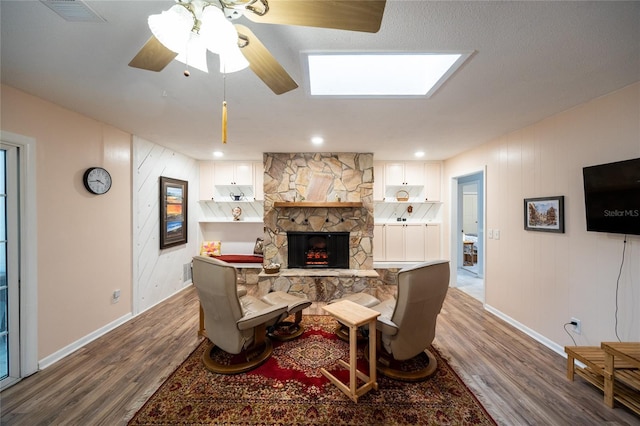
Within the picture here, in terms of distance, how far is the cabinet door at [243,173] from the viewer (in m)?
5.16

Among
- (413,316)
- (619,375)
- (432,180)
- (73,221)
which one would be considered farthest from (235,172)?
(619,375)

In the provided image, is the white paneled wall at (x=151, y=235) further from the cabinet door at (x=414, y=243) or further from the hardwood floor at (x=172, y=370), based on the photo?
the cabinet door at (x=414, y=243)

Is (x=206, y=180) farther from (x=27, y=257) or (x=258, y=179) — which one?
(x=27, y=257)

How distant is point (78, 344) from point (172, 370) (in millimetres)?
1282

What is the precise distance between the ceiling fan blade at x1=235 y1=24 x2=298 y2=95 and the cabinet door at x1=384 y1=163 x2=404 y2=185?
391 centimetres

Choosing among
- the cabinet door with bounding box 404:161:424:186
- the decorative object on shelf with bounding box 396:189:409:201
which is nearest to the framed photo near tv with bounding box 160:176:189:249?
the decorative object on shelf with bounding box 396:189:409:201

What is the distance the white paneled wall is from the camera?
3.46 m

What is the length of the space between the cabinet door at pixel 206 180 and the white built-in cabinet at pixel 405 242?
12.0ft

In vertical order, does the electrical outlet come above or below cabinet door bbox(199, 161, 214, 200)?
below

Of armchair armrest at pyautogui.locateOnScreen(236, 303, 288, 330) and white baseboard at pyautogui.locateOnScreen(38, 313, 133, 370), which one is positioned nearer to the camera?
armchair armrest at pyautogui.locateOnScreen(236, 303, 288, 330)

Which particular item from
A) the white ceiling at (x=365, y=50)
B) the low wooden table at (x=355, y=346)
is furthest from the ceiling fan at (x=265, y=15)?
the low wooden table at (x=355, y=346)

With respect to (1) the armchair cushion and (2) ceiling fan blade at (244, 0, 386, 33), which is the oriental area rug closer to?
(1) the armchair cushion

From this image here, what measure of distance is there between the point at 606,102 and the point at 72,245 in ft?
17.7

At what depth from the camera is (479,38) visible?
1443mm
